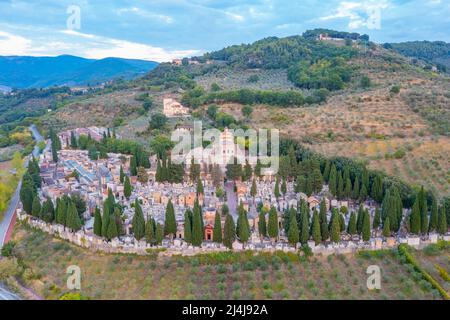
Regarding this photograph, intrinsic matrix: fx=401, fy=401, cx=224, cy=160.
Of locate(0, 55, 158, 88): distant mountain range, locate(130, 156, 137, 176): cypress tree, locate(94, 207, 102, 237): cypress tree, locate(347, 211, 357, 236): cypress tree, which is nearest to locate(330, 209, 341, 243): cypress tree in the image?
locate(347, 211, 357, 236): cypress tree

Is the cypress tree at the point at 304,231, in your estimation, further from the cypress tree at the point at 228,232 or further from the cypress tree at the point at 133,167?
the cypress tree at the point at 133,167

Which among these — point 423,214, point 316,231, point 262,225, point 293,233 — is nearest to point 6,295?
point 262,225

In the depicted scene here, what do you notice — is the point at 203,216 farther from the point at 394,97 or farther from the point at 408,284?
the point at 394,97

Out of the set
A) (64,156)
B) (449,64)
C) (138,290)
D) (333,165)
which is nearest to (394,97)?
(333,165)

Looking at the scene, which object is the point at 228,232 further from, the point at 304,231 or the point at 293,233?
the point at 304,231

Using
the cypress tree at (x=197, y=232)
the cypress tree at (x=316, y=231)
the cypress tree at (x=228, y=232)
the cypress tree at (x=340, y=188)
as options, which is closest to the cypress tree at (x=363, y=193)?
the cypress tree at (x=340, y=188)
